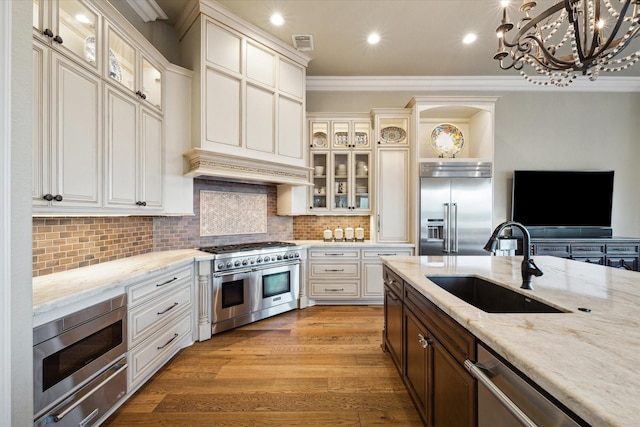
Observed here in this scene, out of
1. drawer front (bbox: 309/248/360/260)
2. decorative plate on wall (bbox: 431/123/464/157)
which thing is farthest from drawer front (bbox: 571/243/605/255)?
drawer front (bbox: 309/248/360/260)

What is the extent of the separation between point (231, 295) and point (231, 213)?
108 cm

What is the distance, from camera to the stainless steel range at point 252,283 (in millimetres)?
2740

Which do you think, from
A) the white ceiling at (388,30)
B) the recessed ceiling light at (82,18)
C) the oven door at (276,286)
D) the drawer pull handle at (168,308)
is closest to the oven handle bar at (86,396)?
the drawer pull handle at (168,308)

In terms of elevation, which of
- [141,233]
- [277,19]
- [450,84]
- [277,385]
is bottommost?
[277,385]

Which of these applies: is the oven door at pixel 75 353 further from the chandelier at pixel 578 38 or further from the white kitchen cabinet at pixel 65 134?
the chandelier at pixel 578 38

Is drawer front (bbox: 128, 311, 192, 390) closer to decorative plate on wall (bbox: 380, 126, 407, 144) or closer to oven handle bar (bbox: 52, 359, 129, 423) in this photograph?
oven handle bar (bbox: 52, 359, 129, 423)

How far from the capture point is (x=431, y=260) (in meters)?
2.19

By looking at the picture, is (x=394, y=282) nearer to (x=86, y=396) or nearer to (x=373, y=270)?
(x=373, y=270)

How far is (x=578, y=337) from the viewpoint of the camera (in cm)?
83

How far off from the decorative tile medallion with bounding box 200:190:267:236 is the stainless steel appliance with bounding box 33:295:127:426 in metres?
1.64

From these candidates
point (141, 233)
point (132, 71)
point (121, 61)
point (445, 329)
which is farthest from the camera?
point (141, 233)

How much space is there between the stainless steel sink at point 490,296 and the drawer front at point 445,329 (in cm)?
26

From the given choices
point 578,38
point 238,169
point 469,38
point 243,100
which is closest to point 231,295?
point 238,169

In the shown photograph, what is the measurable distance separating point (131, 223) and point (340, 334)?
231 cm
